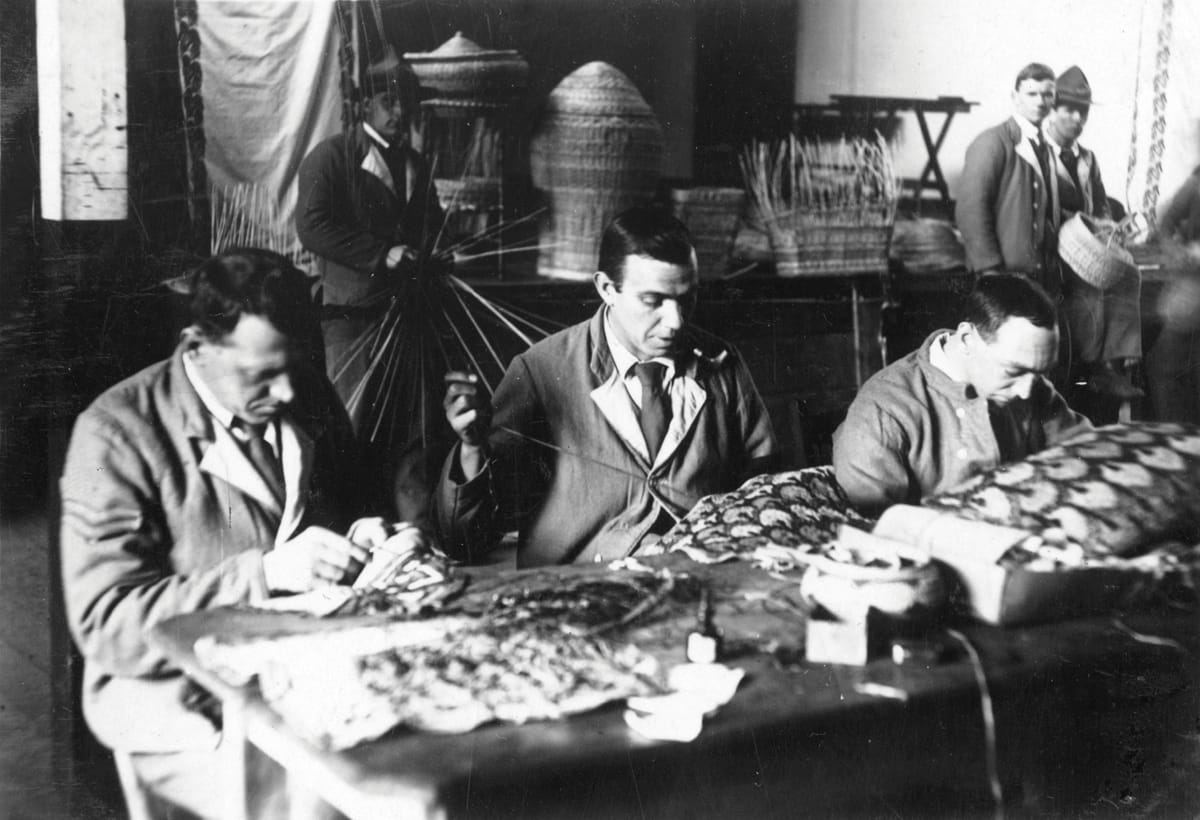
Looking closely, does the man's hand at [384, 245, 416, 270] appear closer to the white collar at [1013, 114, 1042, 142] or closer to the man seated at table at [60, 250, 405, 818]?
the man seated at table at [60, 250, 405, 818]

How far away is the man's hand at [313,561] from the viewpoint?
264cm

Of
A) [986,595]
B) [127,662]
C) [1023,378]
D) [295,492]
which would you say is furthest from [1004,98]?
[127,662]

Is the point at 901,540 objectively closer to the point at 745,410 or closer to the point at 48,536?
the point at 745,410

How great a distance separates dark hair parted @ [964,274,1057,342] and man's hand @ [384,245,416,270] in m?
1.44

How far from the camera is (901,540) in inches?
116

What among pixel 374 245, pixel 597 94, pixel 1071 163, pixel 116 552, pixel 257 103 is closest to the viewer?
pixel 116 552

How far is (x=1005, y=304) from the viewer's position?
3166 millimetres

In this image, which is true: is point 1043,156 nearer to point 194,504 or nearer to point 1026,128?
point 1026,128

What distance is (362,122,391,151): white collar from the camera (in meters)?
2.73

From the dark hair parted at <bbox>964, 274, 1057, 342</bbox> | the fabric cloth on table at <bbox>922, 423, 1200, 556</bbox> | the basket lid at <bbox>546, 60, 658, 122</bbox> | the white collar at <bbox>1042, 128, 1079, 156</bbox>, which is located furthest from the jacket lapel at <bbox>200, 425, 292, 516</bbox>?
the white collar at <bbox>1042, 128, 1079, 156</bbox>

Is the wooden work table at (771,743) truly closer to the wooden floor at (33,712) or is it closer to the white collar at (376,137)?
the wooden floor at (33,712)

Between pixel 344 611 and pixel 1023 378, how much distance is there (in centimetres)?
182

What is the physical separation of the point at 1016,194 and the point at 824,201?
1.84 ft

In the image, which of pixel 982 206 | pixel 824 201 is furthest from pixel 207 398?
pixel 982 206
